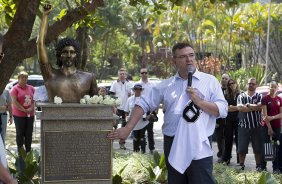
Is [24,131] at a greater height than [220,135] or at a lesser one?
greater

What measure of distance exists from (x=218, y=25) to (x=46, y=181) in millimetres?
32921

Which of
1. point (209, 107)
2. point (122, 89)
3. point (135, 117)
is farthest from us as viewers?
point (122, 89)

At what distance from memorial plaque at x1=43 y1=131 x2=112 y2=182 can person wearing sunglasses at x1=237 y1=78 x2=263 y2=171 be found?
5529 mm

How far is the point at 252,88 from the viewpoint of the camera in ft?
37.4

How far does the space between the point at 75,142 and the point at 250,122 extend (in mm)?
5838

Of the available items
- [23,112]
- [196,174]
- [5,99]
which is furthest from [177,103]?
[23,112]

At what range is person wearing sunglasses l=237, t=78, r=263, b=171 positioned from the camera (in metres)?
11.2

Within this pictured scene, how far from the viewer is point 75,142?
20.5 feet

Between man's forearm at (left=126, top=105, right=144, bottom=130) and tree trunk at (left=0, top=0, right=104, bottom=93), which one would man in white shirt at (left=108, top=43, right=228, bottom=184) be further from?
tree trunk at (left=0, top=0, right=104, bottom=93)

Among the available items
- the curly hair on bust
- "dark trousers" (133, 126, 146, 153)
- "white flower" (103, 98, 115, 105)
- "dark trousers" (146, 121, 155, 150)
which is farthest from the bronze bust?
"dark trousers" (146, 121, 155, 150)

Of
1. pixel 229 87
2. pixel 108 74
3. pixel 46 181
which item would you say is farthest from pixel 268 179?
pixel 108 74

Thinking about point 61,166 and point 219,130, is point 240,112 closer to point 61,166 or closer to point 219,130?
point 219,130

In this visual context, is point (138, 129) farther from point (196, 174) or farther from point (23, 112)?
point (196, 174)

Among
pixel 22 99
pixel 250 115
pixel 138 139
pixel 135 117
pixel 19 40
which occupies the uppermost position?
pixel 19 40
